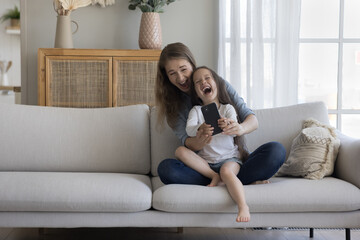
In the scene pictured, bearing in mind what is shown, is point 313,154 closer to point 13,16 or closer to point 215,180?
point 215,180

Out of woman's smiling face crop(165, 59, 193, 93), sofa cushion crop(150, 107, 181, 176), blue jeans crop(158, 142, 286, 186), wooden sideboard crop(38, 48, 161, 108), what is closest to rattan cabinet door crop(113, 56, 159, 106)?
wooden sideboard crop(38, 48, 161, 108)

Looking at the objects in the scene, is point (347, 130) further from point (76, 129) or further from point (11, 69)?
point (11, 69)

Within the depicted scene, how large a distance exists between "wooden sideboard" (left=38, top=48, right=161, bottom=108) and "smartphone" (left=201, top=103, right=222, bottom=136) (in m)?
1.17

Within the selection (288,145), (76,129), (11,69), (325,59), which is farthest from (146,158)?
(11,69)

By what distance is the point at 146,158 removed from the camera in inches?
103

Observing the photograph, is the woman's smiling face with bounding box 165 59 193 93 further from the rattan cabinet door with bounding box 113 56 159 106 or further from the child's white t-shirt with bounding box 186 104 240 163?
the rattan cabinet door with bounding box 113 56 159 106

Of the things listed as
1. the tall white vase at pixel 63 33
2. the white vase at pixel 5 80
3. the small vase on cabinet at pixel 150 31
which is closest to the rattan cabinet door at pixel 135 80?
the small vase on cabinet at pixel 150 31

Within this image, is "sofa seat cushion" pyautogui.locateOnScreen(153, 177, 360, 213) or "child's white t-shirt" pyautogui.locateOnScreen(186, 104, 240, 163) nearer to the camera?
"sofa seat cushion" pyautogui.locateOnScreen(153, 177, 360, 213)

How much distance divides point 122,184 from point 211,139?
0.50m

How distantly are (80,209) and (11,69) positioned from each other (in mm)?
4518

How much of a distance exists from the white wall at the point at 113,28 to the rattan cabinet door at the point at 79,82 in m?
0.43

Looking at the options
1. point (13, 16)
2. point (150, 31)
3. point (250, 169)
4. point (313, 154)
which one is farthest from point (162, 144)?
point (13, 16)

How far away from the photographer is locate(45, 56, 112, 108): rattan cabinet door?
10.9ft

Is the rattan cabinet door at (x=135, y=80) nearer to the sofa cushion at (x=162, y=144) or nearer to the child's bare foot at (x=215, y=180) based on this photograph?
the sofa cushion at (x=162, y=144)
